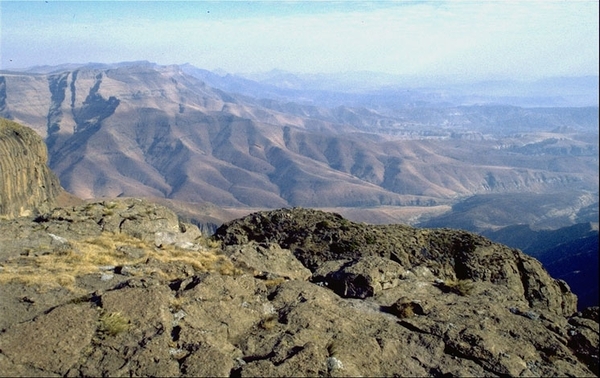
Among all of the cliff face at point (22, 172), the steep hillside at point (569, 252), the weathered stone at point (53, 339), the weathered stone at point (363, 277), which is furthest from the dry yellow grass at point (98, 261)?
the steep hillside at point (569, 252)

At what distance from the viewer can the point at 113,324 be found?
10047 mm

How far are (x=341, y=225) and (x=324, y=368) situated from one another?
13.0 meters

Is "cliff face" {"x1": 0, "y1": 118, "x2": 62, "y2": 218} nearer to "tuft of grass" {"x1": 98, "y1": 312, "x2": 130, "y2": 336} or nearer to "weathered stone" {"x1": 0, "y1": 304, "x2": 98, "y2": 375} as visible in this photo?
"weathered stone" {"x1": 0, "y1": 304, "x2": 98, "y2": 375}

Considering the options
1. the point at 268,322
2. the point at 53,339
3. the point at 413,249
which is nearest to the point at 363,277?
the point at 268,322

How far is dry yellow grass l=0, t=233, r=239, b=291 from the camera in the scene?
13.3m

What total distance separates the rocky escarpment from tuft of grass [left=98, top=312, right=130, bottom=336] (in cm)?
3

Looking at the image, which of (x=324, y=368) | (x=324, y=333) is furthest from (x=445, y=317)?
(x=324, y=368)

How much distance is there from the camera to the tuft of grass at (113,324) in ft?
32.6

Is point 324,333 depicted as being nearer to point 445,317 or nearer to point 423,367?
point 423,367

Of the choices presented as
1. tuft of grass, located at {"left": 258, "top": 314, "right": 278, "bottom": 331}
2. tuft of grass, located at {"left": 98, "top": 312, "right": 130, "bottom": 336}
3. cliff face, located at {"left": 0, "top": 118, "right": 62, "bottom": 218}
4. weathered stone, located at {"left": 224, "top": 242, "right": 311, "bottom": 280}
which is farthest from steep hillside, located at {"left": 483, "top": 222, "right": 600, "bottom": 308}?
cliff face, located at {"left": 0, "top": 118, "right": 62, "bottom": 218}

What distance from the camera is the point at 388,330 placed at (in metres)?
11.5

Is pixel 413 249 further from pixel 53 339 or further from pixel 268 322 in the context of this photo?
pixel 53 339

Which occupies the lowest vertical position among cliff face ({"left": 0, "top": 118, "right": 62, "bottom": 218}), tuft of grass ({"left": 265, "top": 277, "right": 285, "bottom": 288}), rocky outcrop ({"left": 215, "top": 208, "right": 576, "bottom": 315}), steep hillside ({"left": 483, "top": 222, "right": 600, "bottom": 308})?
steep hillside ({"left": 483, "top": 222, "right": 600, "bottom": 308})

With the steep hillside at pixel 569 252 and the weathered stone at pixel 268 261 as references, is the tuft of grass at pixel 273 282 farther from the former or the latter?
the steep hillside at pixel 569 252
